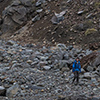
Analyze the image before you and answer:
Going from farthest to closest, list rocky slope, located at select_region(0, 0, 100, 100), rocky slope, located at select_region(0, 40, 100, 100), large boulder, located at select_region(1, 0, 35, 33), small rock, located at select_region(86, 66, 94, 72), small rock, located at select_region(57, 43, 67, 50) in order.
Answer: large boulder, located at select_region(1, 0, 35, 33)
small rock, located at select_region(57, 43, 67, 50)
small rock, located at select_region(86, 66, 94, 72)
rocky slope, located at select_region(0, 0, 100, 100)
rocky slope, located at select_region(0, 40, 100, 100)

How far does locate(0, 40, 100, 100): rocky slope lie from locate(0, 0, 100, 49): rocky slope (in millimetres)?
2378

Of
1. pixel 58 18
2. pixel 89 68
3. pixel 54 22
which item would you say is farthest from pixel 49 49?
pixel 58 18

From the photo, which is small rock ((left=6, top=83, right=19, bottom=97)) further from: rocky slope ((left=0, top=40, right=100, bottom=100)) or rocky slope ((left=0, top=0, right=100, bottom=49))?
rocky slope ((left=0, top=0, right=100, bottom=49))

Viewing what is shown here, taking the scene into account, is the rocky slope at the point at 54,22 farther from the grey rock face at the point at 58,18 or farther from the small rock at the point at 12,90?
the small rock at the point at 12,90

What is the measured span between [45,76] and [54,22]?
35.3 feet

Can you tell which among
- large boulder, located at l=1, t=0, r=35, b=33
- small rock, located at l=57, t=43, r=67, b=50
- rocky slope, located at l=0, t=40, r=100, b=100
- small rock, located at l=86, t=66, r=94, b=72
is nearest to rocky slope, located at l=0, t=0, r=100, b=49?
large boulder, located at l=1, t=0, r=35, b=33

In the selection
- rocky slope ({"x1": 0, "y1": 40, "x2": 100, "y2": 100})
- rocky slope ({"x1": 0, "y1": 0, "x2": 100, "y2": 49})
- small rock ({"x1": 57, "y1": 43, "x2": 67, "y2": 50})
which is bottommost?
rocky slope ({"x1": 0, "y1": 40, "x2": 100, "y2": 100})

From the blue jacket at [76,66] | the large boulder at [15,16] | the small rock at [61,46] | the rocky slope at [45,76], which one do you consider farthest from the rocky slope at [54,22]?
the blue jacket at [76,66]

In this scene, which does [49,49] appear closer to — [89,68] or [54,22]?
[89,68]

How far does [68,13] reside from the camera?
21.1 metres

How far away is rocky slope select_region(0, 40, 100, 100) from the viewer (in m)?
8.34

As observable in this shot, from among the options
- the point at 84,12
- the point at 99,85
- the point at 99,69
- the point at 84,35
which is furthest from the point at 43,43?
the point at 99,85

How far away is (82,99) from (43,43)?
39.3ft

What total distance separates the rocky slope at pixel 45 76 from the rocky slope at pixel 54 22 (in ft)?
7.80
